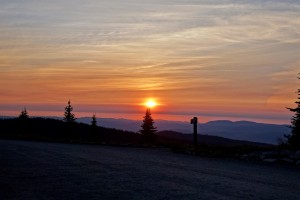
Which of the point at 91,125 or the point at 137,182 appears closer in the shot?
the point at 137,182

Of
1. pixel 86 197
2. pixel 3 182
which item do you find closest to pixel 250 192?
pixel 86 197

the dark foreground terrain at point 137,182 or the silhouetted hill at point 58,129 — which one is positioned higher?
the silhouetted hill at point 58,129

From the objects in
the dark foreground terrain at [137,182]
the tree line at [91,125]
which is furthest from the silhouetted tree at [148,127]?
the dark foreground terrain at [137,182]

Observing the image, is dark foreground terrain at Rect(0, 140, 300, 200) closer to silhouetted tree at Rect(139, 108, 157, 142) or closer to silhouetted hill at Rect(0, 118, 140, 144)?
silhouetted hill at Rect(0, 118, 140, 144)

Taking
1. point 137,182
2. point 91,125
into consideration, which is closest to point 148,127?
point 91,125

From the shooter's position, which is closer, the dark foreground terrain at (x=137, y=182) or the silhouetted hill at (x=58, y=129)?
→ the dark foreground terrain at (x=137, y=182)

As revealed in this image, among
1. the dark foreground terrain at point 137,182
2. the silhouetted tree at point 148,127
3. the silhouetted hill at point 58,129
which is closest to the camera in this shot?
the dark foreground terrain at point 137,182

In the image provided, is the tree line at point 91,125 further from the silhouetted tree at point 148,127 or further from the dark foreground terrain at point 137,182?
the dark foreground terrain at point 137,182

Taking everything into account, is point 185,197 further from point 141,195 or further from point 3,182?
point 3,182

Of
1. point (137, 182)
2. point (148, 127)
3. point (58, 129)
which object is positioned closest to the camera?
point (137, 182)

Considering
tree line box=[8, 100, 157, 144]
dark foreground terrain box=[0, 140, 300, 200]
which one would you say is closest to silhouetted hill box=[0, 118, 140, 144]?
tree line box=[8, 100, 157, 144]

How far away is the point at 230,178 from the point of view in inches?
530

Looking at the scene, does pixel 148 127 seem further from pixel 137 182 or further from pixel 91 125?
pixel 137 182

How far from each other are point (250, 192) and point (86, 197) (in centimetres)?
405
